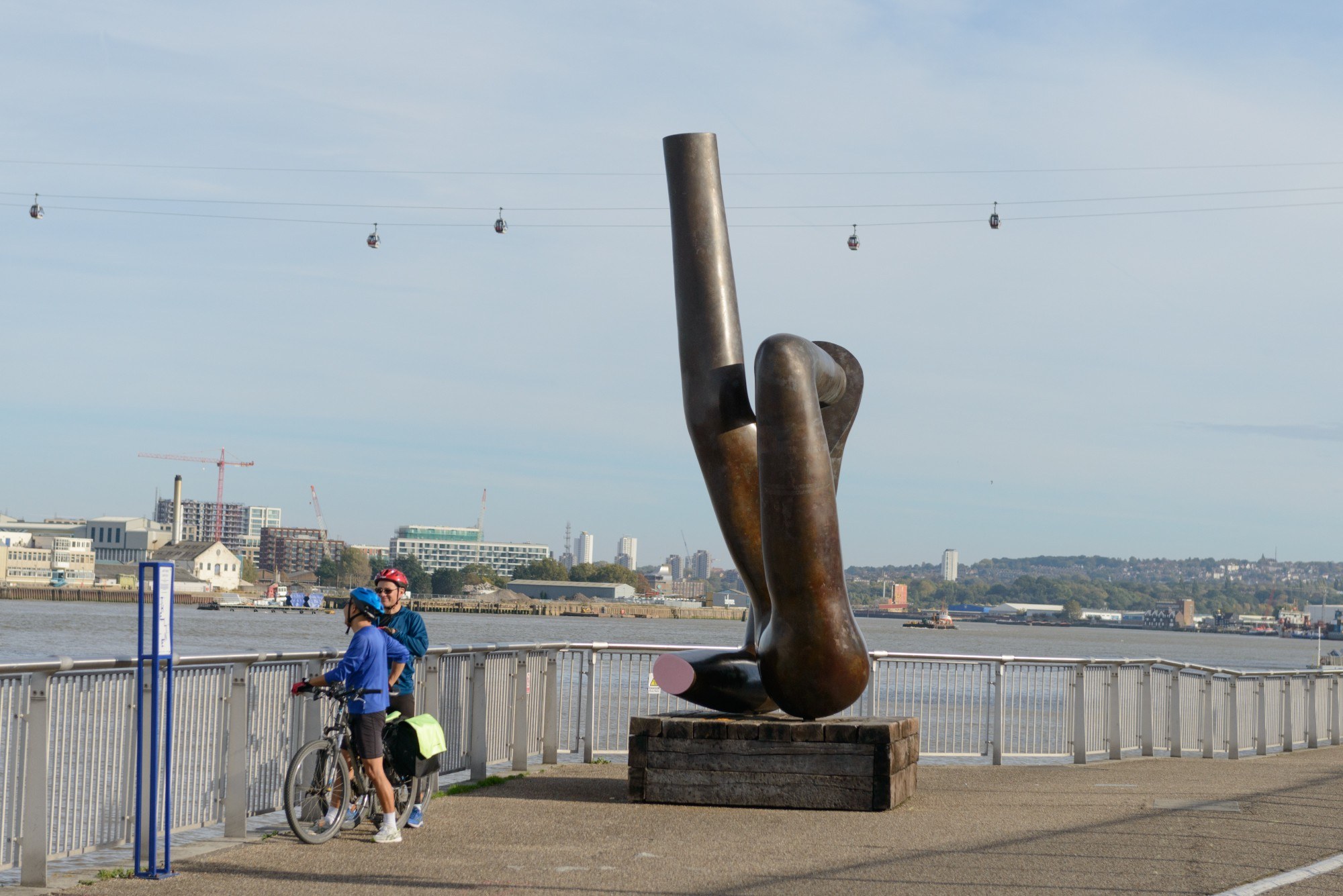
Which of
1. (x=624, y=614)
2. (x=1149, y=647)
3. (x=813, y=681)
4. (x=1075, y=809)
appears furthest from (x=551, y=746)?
(x=624, y=614)

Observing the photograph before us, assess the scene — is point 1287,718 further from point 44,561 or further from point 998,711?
point 44,561

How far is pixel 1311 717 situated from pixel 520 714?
13.0 m

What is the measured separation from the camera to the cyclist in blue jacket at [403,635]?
392 inches

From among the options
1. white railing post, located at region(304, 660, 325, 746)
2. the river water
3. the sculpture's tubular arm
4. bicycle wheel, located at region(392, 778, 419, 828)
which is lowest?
the river water

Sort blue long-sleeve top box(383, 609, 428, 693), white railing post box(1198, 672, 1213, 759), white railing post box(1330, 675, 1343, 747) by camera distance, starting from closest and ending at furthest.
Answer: blue long-sleeve top box(383, 609, 428, 693)
white railing post box(1198, 672, 1213, 759)
white railing post box(1330, 675, 1343, 747)

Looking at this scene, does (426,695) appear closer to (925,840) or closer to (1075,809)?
(925,840)

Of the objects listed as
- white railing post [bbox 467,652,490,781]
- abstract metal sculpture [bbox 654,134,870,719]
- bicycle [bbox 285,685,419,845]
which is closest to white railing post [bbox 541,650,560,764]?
white railing post [bbox 467,652,490,781]

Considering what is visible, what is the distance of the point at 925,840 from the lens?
980 centimetres

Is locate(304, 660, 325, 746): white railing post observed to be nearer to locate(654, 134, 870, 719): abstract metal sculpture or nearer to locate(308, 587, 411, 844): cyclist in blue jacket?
locate(308, 587, 411, 844): cyclist in blue jacket

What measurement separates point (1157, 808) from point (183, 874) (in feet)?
23.9

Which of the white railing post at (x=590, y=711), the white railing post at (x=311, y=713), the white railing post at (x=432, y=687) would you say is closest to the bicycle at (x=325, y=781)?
the white railing post at (x=311, y=713)

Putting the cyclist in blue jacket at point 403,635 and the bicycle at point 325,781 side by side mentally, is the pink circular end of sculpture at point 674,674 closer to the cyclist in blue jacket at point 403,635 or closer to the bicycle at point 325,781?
the cyclist in blue jacket at point 403,635

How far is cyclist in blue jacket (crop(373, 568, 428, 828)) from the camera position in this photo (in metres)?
9.95

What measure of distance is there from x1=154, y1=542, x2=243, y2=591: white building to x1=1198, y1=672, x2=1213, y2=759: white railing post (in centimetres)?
17460
